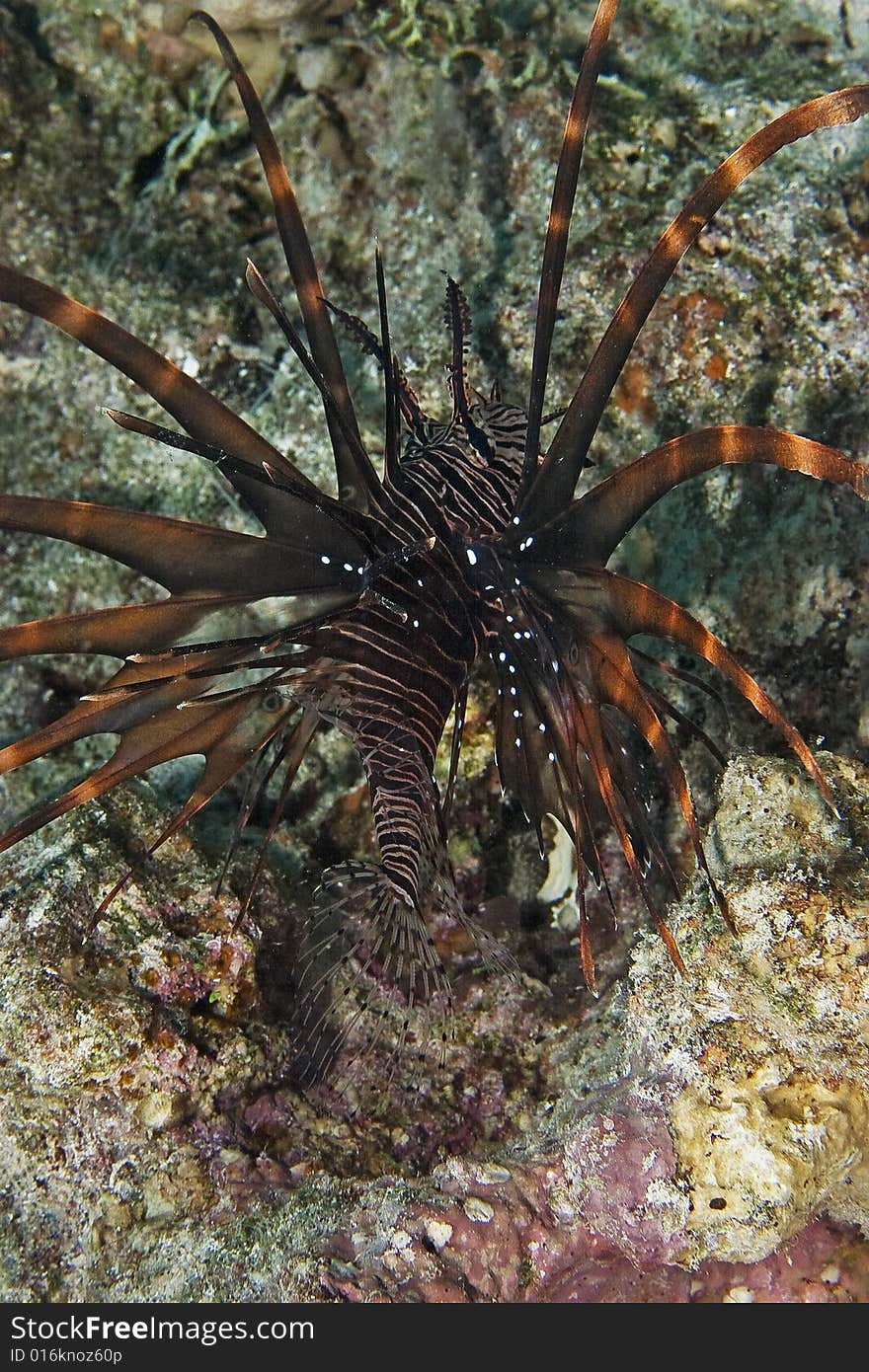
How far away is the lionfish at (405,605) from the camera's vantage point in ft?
6.57

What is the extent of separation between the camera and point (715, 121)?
3924mm

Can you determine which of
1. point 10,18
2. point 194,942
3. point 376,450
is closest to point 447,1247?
point 194,942

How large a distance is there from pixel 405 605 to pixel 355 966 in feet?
3.98

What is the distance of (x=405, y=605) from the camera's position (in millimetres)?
2549

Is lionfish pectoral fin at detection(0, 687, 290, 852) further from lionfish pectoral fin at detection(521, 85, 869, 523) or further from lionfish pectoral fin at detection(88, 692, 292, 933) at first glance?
lionfish pectoral fin at detection(521, 85, 869, 523)

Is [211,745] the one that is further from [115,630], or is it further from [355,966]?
[355,966]

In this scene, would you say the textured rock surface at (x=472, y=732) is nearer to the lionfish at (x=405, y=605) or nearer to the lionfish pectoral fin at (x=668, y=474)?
the lionfish at (x=405, y=605)

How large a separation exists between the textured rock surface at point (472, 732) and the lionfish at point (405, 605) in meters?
0.29

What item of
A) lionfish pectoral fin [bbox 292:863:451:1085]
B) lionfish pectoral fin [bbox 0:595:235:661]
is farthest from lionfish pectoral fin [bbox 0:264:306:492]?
lionfish pectoral fin [bbox 292:863:451:1085]

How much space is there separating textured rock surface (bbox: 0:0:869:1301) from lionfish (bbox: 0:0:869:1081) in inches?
11.6

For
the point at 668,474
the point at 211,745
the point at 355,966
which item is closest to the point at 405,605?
the point at 211,745

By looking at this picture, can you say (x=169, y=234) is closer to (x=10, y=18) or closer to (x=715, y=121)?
(x=10, y=18)

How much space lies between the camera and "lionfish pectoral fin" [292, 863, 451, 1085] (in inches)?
111
